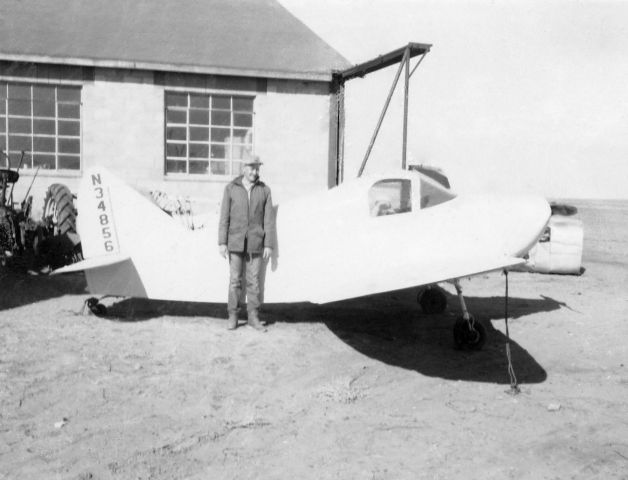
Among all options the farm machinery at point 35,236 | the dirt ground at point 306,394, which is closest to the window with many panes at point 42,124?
the farm machinery at point 35,236

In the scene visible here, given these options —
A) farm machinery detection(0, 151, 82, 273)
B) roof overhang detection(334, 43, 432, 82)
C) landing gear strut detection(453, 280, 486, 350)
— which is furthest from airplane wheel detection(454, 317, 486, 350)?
farm machinery detection(0, 151, 82, 273)

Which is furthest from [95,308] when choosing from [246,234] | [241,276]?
[246,234]

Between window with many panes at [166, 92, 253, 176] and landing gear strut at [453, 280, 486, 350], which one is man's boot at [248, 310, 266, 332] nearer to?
landing gear strut at [453, 280, 486, 350]

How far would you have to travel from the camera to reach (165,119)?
44.6 feet

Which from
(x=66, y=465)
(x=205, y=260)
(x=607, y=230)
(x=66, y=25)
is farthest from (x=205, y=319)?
(x=607, y=230)

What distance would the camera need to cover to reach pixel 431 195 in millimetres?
7008

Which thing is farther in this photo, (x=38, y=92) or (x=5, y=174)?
(x=38, y=92)

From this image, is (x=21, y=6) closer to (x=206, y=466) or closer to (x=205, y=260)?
(x=205, y=260)

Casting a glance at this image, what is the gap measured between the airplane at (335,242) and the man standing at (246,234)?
17cm

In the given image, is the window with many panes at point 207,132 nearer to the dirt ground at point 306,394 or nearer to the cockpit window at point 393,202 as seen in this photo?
the dirt ground at point 306,394

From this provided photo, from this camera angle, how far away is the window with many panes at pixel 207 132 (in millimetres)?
13930

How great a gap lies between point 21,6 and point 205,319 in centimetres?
1151

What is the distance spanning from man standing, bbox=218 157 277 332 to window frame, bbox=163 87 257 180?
6.74 m

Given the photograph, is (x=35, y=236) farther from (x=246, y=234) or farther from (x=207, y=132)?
(x=207, y=132)
